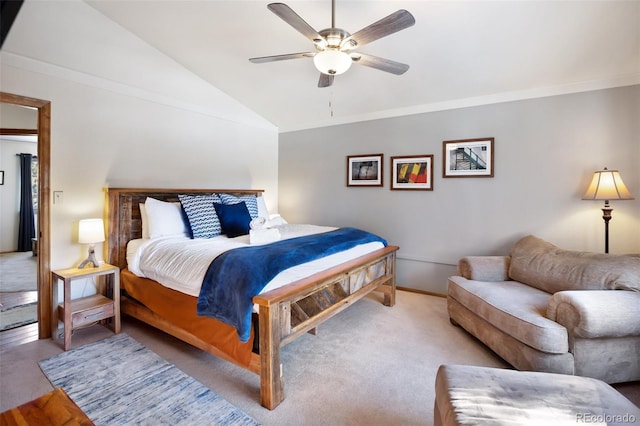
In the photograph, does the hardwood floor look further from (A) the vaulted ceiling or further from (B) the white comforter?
(A) the vaulted ceiling

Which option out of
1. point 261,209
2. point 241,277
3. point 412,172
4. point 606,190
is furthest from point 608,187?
point 261,209

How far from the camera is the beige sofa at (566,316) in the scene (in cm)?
183

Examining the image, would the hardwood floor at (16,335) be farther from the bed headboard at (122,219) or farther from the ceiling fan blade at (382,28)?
the ceiling fan blade at (382,28)

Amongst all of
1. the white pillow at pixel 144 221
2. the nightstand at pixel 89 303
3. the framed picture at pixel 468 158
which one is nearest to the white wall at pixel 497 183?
the framed picture at pixel 468 158

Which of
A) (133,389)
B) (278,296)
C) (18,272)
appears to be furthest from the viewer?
(18,272)

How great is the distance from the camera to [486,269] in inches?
113

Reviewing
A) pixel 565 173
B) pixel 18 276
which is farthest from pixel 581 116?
pixel 18 276

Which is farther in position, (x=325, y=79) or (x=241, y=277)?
(x=325, y=79)

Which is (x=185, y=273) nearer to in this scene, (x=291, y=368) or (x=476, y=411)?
(x=291, y=368)

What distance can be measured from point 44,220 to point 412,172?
402 cm

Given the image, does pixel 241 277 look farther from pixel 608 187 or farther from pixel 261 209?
pixel 608 187

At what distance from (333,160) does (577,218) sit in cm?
306

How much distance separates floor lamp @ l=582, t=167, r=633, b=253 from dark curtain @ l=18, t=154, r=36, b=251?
922 cm

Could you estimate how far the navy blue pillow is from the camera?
329 centimetres
